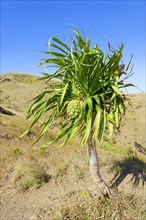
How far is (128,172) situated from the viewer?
10664mm

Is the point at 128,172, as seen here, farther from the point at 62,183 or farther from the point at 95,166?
the point at 95,166

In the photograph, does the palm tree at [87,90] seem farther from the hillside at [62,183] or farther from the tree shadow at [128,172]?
the tree shadow at [128,172]

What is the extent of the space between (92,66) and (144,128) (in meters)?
36.8

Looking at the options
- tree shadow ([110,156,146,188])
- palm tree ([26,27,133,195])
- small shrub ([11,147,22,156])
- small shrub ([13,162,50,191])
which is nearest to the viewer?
palm tree ([26,27,133,195])

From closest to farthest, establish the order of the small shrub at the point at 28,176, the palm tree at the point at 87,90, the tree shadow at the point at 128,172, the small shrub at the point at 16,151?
the palm tree at the point at 87,90 → the tree shadow at the point at 128,172 → the small shrub at the point at 28,176 → the small shrub at the point at 16,151

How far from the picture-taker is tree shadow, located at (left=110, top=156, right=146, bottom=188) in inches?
387

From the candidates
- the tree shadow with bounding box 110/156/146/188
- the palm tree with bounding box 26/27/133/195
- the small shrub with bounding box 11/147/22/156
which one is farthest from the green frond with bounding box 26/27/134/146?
the small shrub with bounding box 11/147/22/156

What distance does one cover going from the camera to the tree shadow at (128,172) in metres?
9.83

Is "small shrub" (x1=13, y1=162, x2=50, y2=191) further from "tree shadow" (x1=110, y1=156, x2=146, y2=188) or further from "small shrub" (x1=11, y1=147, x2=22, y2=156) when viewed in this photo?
"tree shadow" (x1=110, y1=156, x2=146, y2=188)

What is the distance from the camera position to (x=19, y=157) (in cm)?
1243

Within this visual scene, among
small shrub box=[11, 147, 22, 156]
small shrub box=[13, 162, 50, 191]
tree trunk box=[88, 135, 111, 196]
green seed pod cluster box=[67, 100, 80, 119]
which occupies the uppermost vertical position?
green seed pod cluster box=[67, 100, 80, 119]

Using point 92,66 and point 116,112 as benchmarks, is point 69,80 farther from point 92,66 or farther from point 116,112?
point 116,112

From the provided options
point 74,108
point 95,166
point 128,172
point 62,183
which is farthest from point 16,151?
point 74,108

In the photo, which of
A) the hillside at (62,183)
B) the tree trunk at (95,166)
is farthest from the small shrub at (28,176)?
the tree trunk at (95,166)
